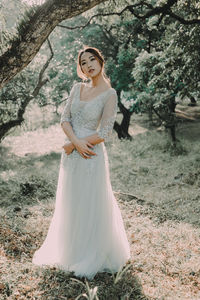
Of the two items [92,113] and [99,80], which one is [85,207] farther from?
[99,80]

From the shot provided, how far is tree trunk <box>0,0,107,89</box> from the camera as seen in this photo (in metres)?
2.78

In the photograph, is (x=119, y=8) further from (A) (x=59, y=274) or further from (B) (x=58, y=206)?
(A) (x=59, y=274)

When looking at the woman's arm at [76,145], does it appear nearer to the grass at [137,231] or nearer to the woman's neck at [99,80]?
the woman's neck at [99,80]

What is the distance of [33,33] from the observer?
2773 mm

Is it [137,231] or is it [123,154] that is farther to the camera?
[123,154]

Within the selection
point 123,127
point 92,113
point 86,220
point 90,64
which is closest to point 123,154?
point 123,127

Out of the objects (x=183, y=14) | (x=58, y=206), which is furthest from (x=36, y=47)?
(x=183, y=14)

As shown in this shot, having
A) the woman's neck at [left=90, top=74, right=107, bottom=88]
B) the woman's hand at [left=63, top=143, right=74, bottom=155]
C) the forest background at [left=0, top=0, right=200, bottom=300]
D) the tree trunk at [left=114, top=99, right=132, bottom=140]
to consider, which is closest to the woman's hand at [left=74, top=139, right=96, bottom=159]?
the woman's hand at [left=63, top=143, right=74, bottom=155]

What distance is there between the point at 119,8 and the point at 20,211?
5.80 meters

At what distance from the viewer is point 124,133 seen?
15.3 meters

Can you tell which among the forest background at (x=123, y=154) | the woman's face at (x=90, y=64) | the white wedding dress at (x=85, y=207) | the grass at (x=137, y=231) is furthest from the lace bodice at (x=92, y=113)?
the grass at (x=137, y=231)

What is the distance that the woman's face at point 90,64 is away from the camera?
10.7 feet

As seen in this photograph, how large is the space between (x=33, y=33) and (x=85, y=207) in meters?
1.94

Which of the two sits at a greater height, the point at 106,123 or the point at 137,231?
the point at 106,123
